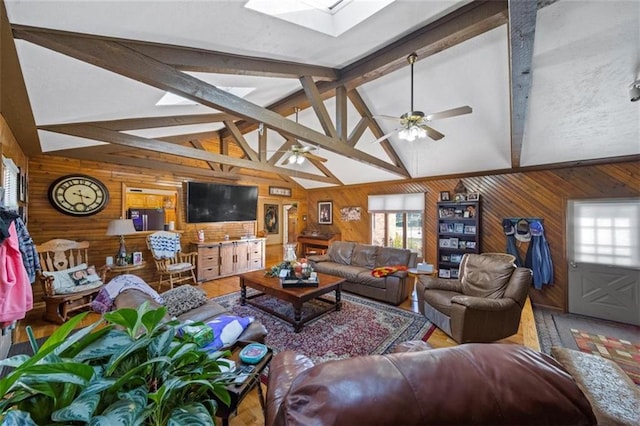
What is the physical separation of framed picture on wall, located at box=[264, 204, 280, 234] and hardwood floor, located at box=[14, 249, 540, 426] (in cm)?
254

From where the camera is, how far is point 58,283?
11.0ft

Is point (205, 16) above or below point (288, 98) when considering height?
below

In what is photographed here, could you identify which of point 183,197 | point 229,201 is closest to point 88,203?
point 183,197

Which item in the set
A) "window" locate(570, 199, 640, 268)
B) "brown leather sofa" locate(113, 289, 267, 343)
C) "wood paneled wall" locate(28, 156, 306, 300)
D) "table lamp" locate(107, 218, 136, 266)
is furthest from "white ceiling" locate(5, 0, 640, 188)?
"brown leather sofa" locate(113, 289, 267, 343)

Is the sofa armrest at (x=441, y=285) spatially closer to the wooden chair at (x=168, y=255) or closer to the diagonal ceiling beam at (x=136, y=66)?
the diagonal ceiling beam at (x=136, y=66)

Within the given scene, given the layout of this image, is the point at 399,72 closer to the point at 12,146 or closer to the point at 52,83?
the point at 52,83

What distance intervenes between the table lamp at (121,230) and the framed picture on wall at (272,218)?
3.42 m

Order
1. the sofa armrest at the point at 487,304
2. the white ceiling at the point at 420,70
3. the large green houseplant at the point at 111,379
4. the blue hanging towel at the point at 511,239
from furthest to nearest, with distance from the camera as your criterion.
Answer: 1. the blue hanging towel at the point at 511,239
2. the sofa armrest at the point at 487,304
3. the white ceiling at the point at 420,70
4. the large green houseplant at the point at 111,379

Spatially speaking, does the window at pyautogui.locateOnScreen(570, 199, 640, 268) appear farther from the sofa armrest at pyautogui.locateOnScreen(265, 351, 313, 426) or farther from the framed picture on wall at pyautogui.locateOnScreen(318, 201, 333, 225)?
the framed picture on wall at pyautogui.locateOnScreen(318, 201, 333, 225)

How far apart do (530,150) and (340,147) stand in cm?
312

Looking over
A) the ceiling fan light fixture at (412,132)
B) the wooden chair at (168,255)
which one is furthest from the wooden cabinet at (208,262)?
the ceiling fan light fixture at (412,132)

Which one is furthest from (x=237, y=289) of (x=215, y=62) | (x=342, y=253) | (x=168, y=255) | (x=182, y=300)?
(x=215, y=62)

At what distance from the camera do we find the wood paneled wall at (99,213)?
12.5ft

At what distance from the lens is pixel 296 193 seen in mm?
7891
